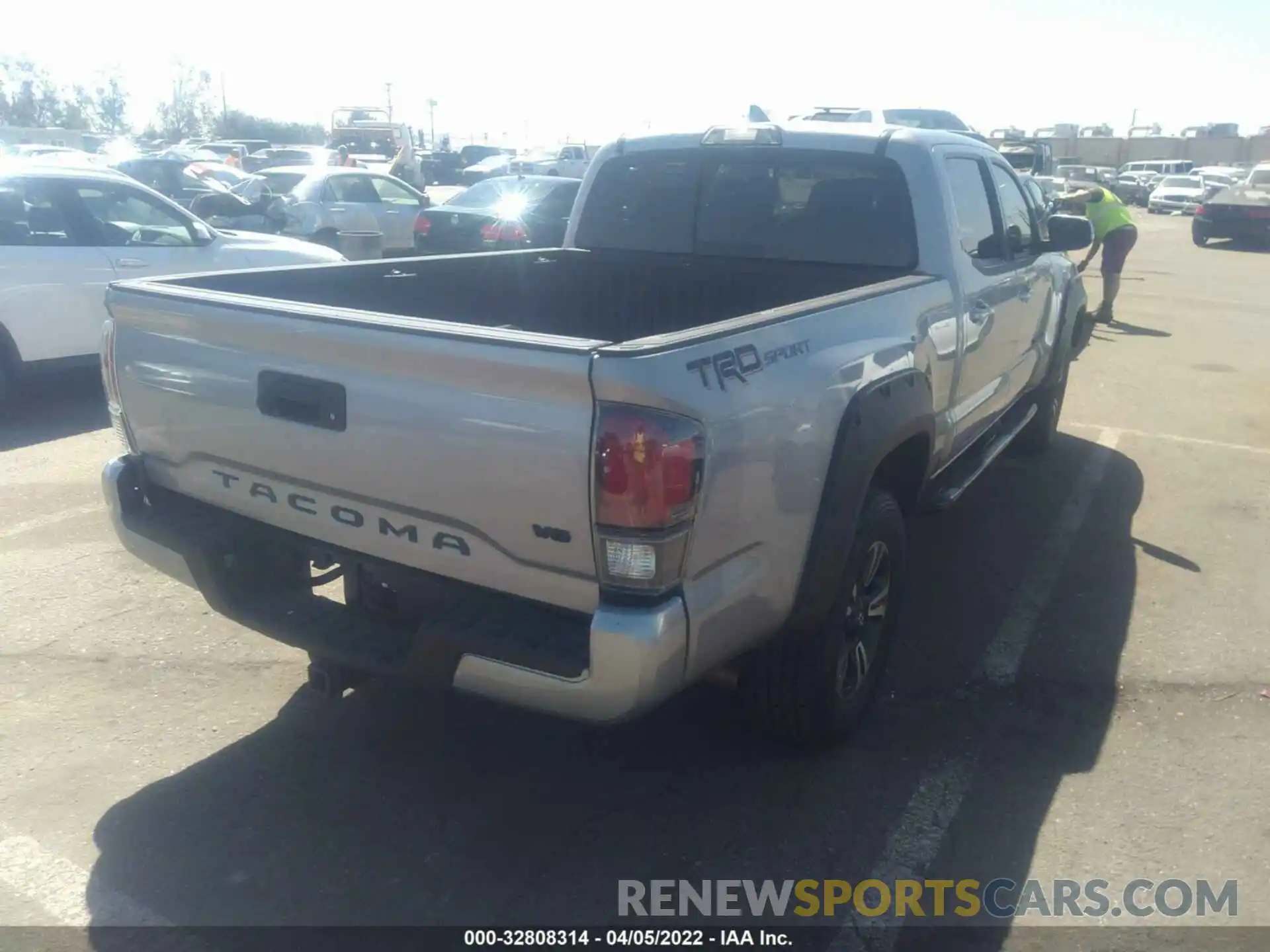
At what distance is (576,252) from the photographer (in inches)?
209

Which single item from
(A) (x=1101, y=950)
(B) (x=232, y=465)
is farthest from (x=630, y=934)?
(B) (x=232, y=465)

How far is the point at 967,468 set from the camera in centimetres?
496

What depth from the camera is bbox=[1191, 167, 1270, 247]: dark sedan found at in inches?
1033

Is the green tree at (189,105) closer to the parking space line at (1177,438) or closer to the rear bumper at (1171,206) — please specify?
the rear bumper at (1171,206)

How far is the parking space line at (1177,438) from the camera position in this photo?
7941 millimetres

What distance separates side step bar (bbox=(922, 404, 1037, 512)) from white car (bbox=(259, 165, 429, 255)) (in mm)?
10106

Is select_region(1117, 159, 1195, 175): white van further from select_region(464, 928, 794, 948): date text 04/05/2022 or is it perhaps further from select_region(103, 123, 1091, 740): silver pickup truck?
select_region(464, 928, 794, 948): date text 04/05/2022

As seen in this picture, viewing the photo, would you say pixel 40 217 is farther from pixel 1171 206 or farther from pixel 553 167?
pixel 1171 206

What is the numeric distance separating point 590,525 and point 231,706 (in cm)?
202

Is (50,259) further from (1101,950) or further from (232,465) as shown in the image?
(1101,950)

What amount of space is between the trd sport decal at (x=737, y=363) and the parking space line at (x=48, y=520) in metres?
4.37

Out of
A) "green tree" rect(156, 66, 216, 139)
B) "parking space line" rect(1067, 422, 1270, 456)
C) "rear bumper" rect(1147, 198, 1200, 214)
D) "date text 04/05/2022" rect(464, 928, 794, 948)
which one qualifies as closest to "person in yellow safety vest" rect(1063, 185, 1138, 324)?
"parking space line" rect(1067, 422, 1270, 456)

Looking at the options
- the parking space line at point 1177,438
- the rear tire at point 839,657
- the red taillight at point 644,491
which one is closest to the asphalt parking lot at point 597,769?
the rear tire at point 839,657

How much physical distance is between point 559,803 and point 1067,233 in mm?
4012
